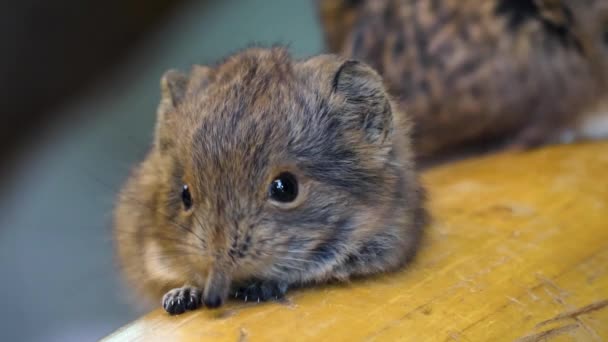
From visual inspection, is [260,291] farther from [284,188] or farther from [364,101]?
[364,101]

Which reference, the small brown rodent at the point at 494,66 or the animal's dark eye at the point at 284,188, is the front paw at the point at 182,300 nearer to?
the animal's dark eye at the point at 284,188

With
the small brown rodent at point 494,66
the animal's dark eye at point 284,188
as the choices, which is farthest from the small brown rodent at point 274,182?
the small brown rodent at point 494,66

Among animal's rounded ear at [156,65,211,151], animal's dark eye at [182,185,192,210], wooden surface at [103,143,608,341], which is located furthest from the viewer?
animal's rounded ear at [156,65,211,151]

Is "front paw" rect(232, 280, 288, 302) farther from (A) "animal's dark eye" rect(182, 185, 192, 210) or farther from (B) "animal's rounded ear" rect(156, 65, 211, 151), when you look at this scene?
(B) "animal's rounded ear" rect(156, 65, 211, 151)

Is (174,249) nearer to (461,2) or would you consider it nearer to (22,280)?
(461,2)

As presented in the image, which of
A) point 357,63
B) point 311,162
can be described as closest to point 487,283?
point 311,162

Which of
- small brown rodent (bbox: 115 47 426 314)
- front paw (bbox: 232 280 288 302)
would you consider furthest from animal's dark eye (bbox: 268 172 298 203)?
front paw (bbox: 232 280 288 302)
